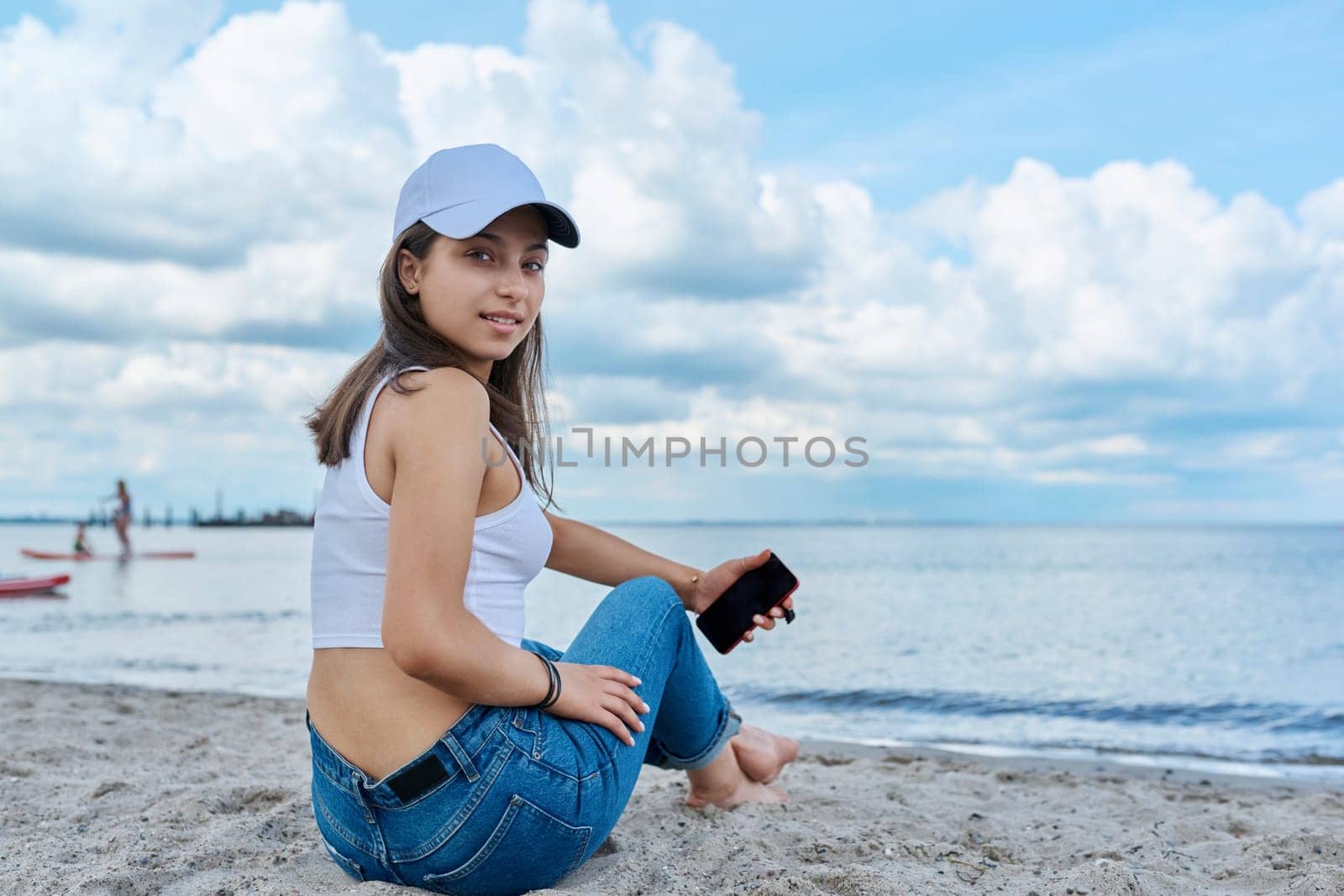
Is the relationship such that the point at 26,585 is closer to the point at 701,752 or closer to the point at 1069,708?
the point at 1069,708

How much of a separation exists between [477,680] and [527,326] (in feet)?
2.68

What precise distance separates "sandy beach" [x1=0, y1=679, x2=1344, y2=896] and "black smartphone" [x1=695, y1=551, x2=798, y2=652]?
0.62 metres

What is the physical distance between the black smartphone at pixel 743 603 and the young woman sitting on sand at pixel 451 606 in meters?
0.53

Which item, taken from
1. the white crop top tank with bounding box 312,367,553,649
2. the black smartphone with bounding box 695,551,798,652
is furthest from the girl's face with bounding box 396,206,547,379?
the black smartphone with bounding box 695,551,798,652

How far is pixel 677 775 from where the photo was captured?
442 centimetres

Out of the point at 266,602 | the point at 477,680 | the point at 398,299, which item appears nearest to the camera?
the point at 477,680

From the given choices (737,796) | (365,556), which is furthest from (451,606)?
(737,796)

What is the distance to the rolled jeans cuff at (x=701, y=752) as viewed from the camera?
2941 mm

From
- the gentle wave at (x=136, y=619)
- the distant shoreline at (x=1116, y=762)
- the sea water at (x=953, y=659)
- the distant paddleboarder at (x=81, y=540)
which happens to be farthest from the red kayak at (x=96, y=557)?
the distant shoreline at (x=1116, y=762)

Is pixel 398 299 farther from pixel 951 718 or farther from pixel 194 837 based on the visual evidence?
pixel 951 718

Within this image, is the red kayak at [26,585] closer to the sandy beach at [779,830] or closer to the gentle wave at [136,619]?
the gentle wave at [136,619]

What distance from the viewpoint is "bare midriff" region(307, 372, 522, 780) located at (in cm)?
203

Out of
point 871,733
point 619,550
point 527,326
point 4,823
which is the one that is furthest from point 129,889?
point 871,733

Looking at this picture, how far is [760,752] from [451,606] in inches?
71.4
